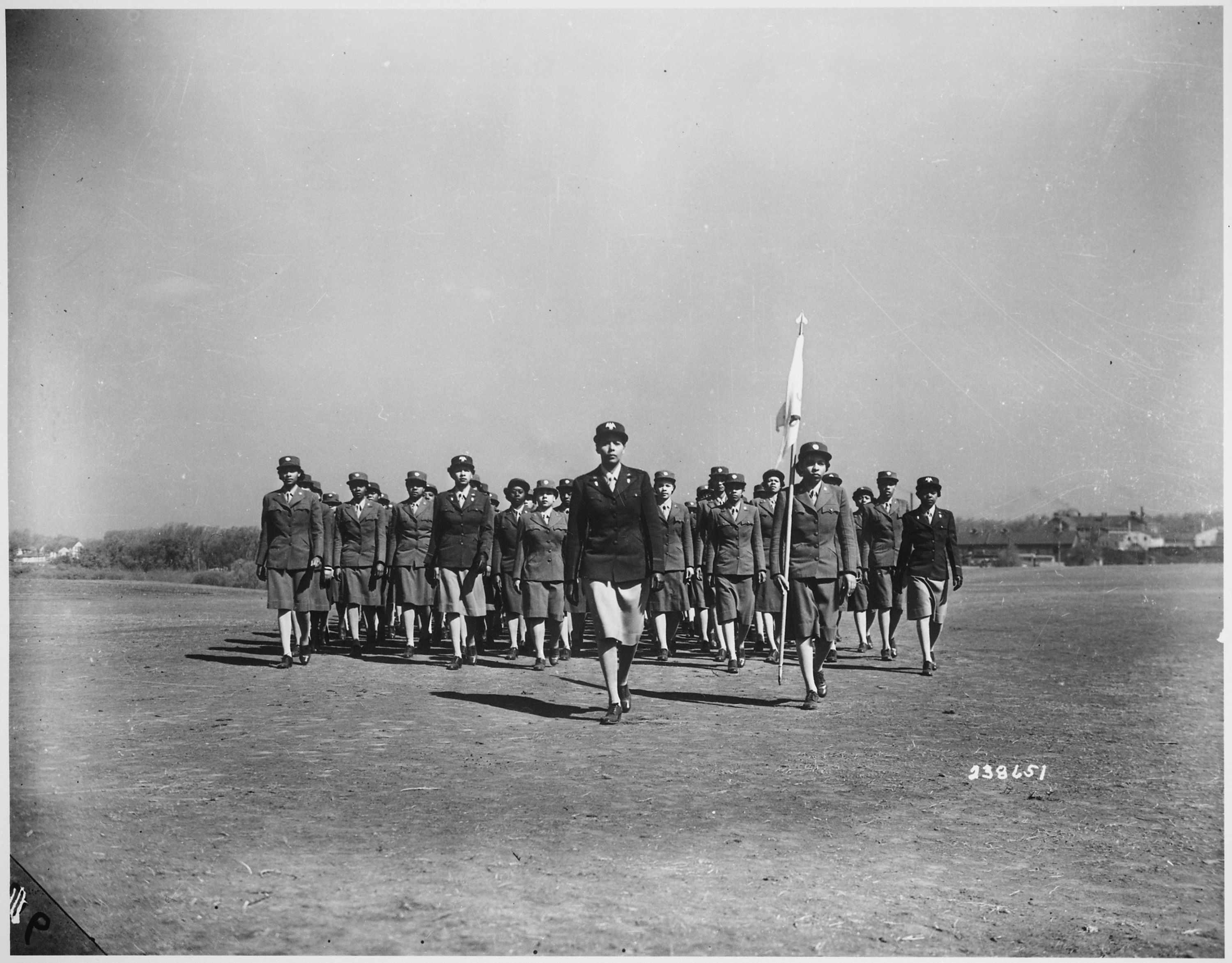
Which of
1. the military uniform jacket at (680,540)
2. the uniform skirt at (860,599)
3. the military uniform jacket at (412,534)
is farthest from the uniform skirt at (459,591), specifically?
the uniform skirt at (860,599)

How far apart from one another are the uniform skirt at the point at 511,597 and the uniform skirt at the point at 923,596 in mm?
3726

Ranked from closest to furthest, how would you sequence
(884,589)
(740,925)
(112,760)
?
(740,925), (112,760), (884,589)

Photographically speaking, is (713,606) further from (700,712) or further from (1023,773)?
(1023,773)

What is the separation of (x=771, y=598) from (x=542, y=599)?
2.80 m

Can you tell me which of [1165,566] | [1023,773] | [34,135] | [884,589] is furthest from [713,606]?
Answer: [34,135]

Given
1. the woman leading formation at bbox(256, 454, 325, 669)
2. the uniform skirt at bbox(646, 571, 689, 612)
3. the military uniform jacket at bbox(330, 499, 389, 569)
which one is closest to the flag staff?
the uniform skirt at bbox(646, 571, 689, 612)

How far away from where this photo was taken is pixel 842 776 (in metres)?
6.03

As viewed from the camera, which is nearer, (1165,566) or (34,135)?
(34,135)

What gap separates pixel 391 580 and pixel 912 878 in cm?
899

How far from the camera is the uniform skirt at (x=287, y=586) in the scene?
10516 mm

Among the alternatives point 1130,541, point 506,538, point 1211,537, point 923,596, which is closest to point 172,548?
point 506,538

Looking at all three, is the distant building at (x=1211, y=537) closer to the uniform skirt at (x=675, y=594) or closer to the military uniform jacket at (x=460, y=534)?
the uniform skirt at (x=675, y=594)

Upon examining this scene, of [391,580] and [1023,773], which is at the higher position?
[391,580]

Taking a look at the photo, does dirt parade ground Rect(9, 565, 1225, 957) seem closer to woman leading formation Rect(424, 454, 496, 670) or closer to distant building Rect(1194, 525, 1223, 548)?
distant building Rect(1194, 525, 1223, 548)
